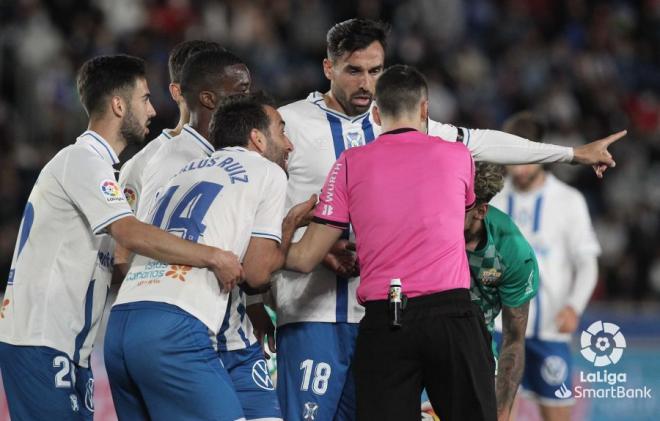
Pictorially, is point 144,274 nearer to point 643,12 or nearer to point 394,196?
point 394,196

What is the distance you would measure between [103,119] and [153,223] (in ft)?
2.64

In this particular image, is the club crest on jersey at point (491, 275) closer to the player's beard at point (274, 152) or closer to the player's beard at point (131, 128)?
the player's beard at point (274, 152)

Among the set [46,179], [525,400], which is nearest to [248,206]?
[46,179]

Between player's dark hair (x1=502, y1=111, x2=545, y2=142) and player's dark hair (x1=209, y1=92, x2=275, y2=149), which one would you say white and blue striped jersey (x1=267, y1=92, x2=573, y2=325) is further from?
player's dark hair (x1=502, y1=111, x2=545, y2=142)

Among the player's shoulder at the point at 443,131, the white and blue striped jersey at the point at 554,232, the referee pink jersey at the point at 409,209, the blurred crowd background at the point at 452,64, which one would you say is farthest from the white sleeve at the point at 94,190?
the blurred crowd background at the point at 452,64

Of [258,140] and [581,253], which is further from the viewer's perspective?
[581,253]

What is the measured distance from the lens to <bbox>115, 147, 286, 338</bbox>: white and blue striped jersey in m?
4.84

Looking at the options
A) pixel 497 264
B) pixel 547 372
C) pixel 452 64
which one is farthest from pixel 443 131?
pixel 452 64

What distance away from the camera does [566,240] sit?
353 inches

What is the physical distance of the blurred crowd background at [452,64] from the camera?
13180 mm

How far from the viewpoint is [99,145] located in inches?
214

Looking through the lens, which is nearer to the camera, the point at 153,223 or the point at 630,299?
the point at 153,223

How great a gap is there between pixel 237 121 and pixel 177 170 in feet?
1.87

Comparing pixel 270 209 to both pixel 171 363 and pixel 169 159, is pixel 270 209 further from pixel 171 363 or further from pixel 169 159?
pixel 169 159
